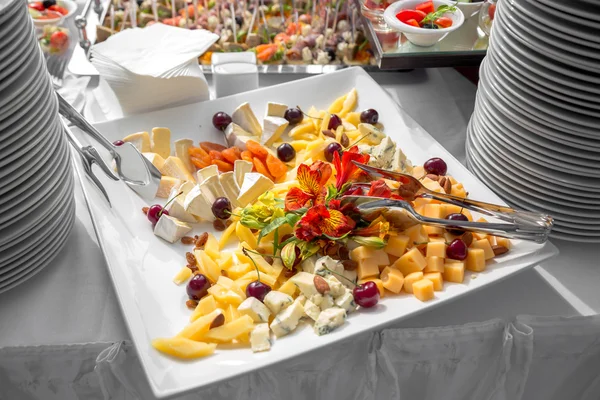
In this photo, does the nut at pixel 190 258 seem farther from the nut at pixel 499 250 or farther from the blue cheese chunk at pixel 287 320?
the nut at pixel 499 250

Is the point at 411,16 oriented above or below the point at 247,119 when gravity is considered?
above

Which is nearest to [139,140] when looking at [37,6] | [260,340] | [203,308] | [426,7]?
[203,308]

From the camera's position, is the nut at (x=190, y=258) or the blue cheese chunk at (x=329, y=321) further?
the nut at (x=190, y=258)

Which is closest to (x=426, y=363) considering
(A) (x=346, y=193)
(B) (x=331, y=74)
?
(A) (x=346, y=193)

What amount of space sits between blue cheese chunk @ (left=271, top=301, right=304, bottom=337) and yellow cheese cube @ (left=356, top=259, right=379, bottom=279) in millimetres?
126

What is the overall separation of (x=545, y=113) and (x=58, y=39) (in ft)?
4.57

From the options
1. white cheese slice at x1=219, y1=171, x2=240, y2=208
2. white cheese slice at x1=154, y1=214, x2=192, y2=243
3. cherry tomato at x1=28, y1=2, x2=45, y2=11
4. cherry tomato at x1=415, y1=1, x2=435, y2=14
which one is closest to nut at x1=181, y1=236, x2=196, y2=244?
white cheese slice at x1=154, y1=214, x2=192, y2=243

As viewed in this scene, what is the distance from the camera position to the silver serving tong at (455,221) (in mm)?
1011

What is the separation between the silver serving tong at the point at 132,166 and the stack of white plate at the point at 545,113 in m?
0.65

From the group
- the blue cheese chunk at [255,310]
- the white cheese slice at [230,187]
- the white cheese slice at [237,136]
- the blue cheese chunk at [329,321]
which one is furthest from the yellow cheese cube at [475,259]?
the white cheese slice at [237,136]

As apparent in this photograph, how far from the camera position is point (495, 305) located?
105 cm

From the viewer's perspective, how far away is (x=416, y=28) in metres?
1.45

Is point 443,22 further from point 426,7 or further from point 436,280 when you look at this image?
point 436,280

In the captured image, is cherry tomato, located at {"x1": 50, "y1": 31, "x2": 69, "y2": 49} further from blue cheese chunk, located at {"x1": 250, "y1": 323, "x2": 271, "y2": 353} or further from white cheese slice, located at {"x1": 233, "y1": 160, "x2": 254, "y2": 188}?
blue cheese chunk, located at {"x1": 250, "y1": 323, "x2": 271, "y2": 353}
